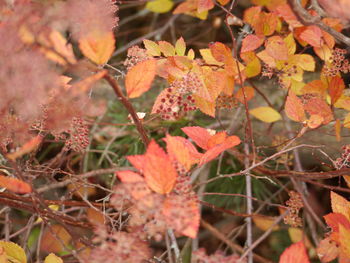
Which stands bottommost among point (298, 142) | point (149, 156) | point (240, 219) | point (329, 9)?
point (240, 219)

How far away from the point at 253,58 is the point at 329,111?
222 millimetres

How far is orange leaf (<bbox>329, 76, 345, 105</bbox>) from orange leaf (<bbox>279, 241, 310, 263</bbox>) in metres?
0.39

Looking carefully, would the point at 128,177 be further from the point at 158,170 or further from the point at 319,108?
the point at 319,108

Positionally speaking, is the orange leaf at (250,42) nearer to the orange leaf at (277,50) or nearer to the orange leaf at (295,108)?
the orange leaf at (277,50)

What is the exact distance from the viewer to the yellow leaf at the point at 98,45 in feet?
1.78

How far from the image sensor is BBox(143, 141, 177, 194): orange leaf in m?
0.58

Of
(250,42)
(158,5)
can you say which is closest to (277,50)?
(250,42)

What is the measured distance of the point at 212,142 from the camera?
2.42ft

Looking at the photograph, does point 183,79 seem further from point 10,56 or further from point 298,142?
point 298,142

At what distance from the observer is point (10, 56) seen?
60cm

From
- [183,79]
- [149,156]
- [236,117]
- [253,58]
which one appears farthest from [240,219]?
[149,156]

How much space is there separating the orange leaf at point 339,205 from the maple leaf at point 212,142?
242 millimetres

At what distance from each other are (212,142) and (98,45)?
0.28 m

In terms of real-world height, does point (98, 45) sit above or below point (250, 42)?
above
